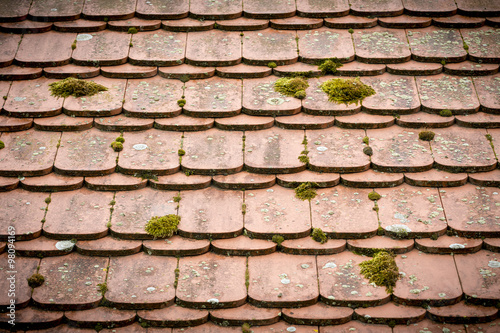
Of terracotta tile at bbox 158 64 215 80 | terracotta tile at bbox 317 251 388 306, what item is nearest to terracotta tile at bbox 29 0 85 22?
terracotta tile at bbox 158 64 215 80

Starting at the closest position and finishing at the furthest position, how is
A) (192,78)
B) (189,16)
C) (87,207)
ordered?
(87,207), (192,78), (189,16)

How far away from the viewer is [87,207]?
11.0 ft

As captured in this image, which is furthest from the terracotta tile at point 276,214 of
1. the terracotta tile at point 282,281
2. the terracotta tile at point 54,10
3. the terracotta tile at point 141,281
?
the terracotta tile at point 54,10

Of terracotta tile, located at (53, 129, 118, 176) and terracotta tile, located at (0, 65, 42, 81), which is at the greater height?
terracotta tile, located at (0, 65, 42, 81)

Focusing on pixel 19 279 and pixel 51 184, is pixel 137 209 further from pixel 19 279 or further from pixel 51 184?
pixel 19 279

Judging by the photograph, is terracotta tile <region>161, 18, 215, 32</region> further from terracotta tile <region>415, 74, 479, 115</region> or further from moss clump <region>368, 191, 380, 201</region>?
moss clump <region>368, 191, 380, 201</region>

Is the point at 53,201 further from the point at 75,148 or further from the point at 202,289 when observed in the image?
the point at 202,289

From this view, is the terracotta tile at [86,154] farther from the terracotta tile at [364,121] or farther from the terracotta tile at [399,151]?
the terracotta tile at [399,151]

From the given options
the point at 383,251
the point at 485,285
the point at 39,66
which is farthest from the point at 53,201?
the point at 485,285

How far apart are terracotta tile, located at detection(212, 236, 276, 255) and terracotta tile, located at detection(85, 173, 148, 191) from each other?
65 centimetres

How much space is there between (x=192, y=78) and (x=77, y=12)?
1111 millimetres

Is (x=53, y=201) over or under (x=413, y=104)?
under

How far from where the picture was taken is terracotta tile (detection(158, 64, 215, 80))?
3848 mm

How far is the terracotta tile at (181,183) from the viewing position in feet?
11.1
